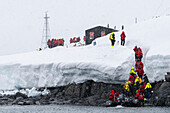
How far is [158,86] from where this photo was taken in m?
22.4

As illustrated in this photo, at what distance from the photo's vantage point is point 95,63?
25.5 meters

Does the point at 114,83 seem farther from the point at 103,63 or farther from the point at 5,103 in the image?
the point at 5,103

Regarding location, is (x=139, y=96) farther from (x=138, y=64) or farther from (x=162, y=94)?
(x=138, y=64)

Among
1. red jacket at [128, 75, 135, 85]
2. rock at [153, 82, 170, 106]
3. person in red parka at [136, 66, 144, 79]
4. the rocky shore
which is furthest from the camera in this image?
Result: person in red parka at [136, 66, 144, 79]

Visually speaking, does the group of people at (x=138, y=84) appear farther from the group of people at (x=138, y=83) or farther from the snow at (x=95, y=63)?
the snow at (x=95, y=63)

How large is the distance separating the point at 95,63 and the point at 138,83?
172 inches

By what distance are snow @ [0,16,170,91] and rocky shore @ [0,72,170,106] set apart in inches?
22.4

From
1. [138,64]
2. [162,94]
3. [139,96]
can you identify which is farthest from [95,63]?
[162,94]

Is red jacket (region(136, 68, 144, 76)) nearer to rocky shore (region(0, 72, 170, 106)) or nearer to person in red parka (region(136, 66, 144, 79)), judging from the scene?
person in red parka (region(136, 66, 144, 79))

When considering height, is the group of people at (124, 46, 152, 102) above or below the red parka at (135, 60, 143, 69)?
below

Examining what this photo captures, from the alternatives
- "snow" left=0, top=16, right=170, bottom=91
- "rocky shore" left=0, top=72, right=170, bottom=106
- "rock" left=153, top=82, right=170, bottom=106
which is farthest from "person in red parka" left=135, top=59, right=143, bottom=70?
"rock" left=153, top=82, right=170, bottom=106

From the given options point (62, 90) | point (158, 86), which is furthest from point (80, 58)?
point (158, 86)

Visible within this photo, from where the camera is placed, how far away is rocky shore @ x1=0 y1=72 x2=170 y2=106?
21453 millimetres

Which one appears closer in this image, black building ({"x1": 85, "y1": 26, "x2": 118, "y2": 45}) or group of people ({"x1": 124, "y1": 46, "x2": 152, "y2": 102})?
group of people ({"x1": 124, "y1": 46, "x2": 152, "y2": 102})
